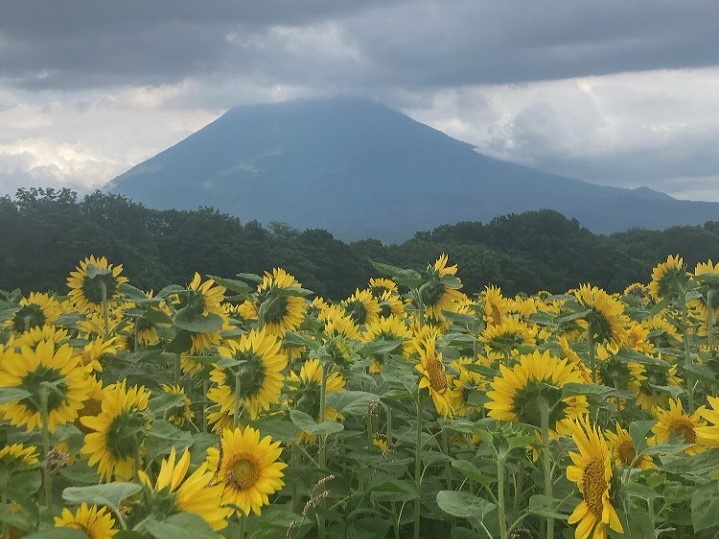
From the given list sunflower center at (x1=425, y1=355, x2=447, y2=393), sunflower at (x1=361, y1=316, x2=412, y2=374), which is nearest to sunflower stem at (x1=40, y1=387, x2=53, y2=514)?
sunflower center at (x1=425, y1=355, x2=447, y2=393)

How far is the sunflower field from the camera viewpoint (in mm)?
1818

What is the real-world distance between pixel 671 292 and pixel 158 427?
160 inches

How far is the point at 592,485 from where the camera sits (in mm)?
1854

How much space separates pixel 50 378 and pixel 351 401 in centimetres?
87

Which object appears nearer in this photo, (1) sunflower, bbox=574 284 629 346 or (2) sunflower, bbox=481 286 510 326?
(1) sunflower, bbox=574 284 629 346

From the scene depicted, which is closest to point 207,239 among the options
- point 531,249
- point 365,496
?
point 531,249

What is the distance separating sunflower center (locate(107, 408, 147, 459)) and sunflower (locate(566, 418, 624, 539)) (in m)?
1.06

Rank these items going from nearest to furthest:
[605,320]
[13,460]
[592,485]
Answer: [592,485] < [13,460] < [605,320]

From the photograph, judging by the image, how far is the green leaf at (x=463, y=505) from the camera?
1.92 m

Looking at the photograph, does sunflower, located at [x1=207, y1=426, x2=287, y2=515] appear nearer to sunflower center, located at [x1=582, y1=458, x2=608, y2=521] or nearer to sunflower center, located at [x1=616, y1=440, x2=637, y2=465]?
sunflower center, located at [x1=582, y1=458, x2=608, y2=521]

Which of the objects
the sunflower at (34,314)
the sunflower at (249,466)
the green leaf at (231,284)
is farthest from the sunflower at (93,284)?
the sunflower at (249,466)

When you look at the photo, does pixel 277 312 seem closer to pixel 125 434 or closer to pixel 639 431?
pixel 125 434

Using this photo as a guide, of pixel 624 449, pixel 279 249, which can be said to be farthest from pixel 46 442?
pixel 279 249

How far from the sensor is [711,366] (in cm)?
329
